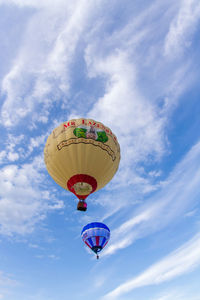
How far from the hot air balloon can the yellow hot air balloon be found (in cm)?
505

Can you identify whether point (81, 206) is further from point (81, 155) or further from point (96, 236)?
point (96, 236)

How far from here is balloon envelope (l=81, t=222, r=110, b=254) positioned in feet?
74.3

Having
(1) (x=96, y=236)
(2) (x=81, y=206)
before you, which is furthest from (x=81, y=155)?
(1) (x=96, y=236)

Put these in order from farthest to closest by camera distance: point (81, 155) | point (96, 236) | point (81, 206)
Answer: point (96, 236)
point (81, 206)
point (81, 155)

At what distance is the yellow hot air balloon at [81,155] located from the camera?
18.1 m

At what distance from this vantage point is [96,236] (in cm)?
2272

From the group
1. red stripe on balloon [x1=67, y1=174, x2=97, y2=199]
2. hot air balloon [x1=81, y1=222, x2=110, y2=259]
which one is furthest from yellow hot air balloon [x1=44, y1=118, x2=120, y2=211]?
hot air balloon [x1=81, y1=222, x2=110, y2=259]

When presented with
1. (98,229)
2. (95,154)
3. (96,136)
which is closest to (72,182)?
(95,154)

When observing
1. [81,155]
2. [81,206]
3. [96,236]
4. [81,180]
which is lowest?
[96,236]

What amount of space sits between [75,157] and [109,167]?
3.12m

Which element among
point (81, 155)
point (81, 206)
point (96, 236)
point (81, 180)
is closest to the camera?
point (81, 155)

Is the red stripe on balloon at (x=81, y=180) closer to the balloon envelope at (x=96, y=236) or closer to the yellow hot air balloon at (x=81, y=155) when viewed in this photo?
the yellow hot air balloon at (x=81, y=155)

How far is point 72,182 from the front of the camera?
61.2 ft

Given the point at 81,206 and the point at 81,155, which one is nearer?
the point at 81,155
